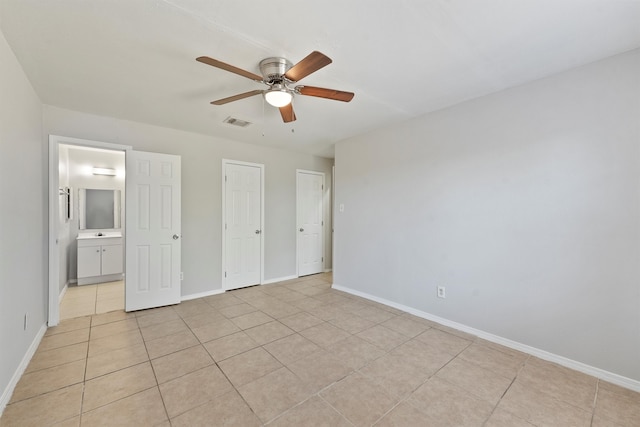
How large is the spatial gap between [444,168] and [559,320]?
1.76 metres

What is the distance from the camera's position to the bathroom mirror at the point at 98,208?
16.3 ft

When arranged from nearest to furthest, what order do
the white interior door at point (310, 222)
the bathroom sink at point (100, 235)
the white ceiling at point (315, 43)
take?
the white ceiling at point (315, 43) < the bathroom sink at point (100, 235) < the white interior door at point (310, 222)

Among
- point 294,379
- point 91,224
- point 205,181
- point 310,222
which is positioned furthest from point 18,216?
point 310,222

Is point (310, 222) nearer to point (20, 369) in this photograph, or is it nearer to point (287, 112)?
point (287, 112)

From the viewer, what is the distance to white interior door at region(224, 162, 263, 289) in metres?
4.32

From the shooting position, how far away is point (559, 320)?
2.30m

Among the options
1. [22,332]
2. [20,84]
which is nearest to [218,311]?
[22,332]

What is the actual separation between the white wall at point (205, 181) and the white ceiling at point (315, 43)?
0.46 meters

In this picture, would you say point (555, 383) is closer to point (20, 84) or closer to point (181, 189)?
point (181, 189)

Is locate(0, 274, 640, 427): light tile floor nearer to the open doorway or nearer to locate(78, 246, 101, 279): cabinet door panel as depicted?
the open doorway

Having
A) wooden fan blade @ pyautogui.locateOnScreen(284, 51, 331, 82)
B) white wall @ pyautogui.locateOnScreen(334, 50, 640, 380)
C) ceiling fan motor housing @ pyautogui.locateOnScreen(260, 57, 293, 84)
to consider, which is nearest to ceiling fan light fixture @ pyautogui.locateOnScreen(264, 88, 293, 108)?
ceiling fan motor housing @ pyautogui.locateOnScreen(260, 57, 293, 84)

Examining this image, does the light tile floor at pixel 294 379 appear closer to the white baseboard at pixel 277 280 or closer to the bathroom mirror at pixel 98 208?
the white baseboard at pixel 277 280

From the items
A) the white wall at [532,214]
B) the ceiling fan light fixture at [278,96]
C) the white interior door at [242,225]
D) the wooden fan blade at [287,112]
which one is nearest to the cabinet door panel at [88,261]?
the white interior door at [242,225]

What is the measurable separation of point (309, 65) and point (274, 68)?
47cm
